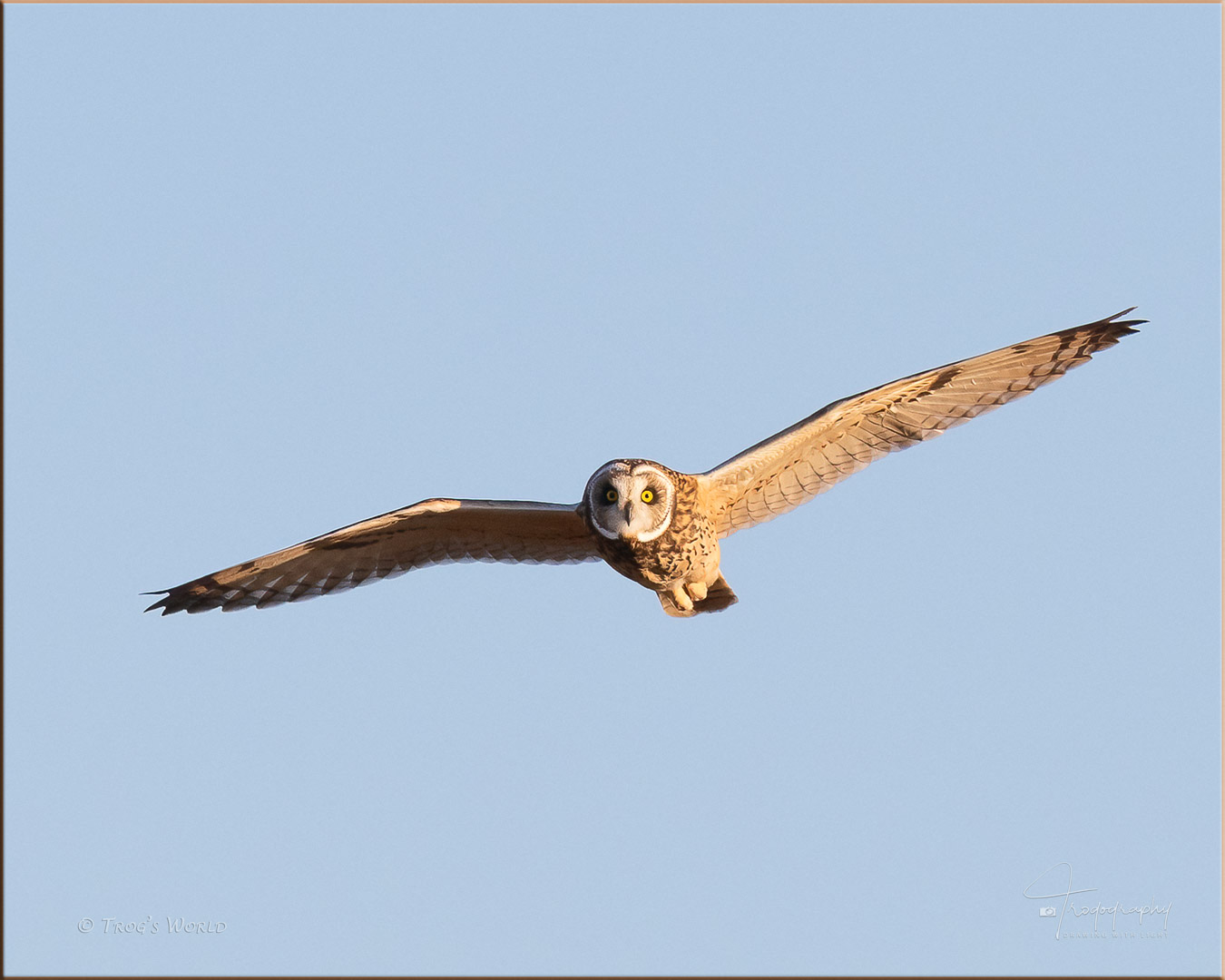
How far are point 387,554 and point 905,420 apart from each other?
11.1 ft

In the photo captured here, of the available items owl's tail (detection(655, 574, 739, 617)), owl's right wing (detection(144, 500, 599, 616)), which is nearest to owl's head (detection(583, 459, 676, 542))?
owl's right wing (detection(144, 500, 599, 616))

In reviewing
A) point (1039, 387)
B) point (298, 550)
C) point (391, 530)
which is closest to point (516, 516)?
point (391, 530)

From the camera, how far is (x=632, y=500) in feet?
26.3

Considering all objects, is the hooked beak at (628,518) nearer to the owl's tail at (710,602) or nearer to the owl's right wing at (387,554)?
the owl's right wing at (387,554)

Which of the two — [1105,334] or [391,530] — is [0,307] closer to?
[391,530]

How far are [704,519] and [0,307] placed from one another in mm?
4896

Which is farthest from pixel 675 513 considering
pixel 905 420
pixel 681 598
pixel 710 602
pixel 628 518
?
pixel 905 420

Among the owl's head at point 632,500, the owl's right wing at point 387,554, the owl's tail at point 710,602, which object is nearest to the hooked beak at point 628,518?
the owl's head at point 632,500

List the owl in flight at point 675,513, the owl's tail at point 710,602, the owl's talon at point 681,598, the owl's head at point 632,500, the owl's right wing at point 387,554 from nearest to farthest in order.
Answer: the owl's head at point 632,500 < the owl in flight at point 675,513 < the owl's talon at point 681,598 < the owl's tail at point 710,602 < the owl's right wing at point 387,554

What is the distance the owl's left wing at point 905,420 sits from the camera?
8.74 metres

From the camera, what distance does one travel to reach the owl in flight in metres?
8.28

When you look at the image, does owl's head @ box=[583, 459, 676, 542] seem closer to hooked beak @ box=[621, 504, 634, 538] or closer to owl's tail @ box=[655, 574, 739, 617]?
hooked beak @ box=[621, 504, 634, 538]

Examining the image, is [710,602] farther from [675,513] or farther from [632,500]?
[632,500]

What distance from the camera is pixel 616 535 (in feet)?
26.9
